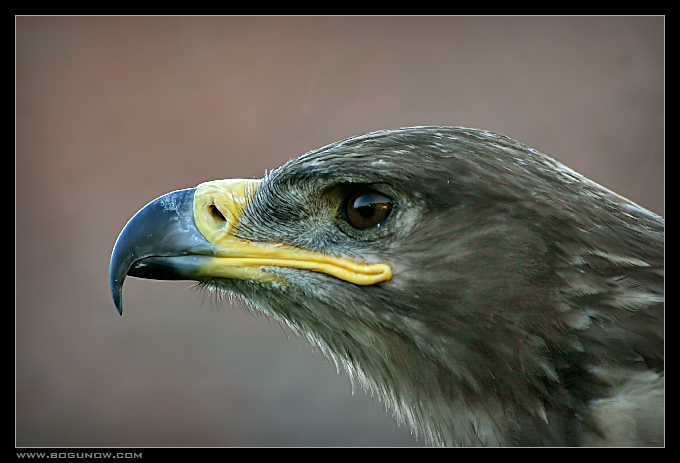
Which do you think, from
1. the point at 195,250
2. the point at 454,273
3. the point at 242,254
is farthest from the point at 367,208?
the point at 195,250

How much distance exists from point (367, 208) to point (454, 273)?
0.30 meters

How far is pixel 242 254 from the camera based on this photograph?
2318 millimetres

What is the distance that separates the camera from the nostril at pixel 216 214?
2.39 meters

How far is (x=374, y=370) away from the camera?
2.36 meters

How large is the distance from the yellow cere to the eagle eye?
0.12 metres

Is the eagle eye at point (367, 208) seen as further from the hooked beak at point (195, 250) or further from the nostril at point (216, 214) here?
the nostril at point (216, 214)

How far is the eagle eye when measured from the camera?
214 centimetres

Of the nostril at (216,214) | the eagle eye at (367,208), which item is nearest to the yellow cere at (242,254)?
the nostril at (216,214)

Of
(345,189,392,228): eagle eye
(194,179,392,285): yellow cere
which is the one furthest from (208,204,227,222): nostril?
(345,189,392,228): eagle eye

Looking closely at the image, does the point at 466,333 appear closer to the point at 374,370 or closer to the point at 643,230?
the point at 374,370

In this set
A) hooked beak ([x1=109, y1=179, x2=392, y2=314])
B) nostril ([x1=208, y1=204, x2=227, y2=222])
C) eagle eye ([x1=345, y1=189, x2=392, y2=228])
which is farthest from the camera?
nostril ([x1=208, y1=204, x2=227, y2=222])

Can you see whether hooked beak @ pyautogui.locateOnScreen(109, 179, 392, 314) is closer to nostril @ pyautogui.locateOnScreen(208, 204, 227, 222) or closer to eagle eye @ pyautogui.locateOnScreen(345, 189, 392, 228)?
nostril @ pyautogui.locateOnScreen(208, 204, 227, 222)

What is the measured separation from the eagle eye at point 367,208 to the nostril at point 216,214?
0.43 m

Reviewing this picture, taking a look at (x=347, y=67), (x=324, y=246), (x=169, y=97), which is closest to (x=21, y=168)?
(x=169, y=97)
